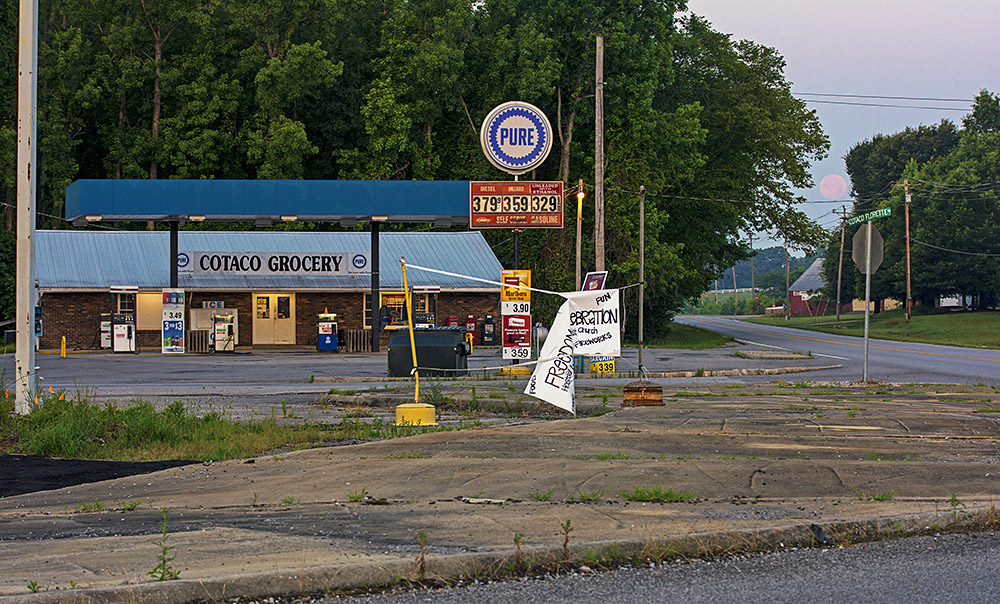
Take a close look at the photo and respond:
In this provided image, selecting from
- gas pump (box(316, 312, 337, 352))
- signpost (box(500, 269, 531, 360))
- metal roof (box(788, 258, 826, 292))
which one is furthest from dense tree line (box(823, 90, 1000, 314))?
signpost (box(500, 269, 531, 360))

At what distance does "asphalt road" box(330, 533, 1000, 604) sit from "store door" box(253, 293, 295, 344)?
123 ft

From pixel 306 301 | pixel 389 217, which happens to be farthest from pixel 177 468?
pixel 306 301

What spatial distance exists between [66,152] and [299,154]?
13.5 m

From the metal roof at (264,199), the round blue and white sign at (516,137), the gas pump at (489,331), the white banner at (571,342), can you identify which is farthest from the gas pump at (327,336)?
the white banner at (571,342)

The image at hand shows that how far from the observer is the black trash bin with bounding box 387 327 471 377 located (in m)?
24.1

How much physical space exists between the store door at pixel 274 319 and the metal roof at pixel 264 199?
19.2 feet

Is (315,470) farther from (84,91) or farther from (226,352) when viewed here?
(84,91)

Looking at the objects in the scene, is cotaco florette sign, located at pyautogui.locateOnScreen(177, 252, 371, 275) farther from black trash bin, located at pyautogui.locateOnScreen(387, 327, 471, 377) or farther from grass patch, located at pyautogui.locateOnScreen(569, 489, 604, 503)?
grass patch, located at pyautogui.locateOnScreen(569, 489, 604, 503)

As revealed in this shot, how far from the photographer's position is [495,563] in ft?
20.2

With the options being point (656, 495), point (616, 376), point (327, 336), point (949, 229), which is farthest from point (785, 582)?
point (949, 229)

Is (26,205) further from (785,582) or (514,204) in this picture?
(514,204)

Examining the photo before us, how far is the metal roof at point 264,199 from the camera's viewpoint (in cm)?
3634

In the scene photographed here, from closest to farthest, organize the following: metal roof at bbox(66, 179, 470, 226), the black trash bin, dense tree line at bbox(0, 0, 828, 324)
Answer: the black trash bin, metal roof at bbox(66, 179, 470, 226), dense tree line at bbox(0, 0, 828, 324)

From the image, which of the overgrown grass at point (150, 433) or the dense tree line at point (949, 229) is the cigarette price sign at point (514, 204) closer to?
the overgrown grass at point (150, 433)
